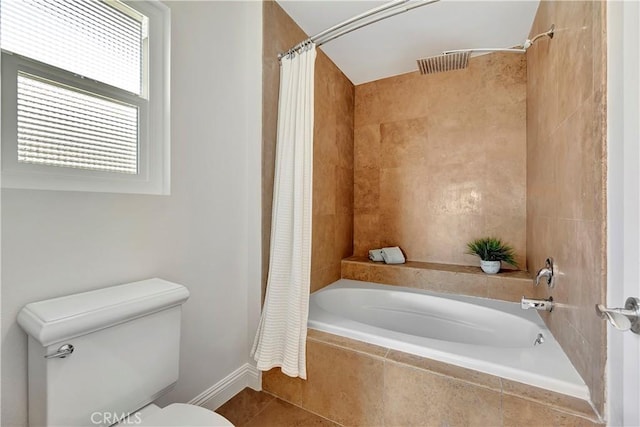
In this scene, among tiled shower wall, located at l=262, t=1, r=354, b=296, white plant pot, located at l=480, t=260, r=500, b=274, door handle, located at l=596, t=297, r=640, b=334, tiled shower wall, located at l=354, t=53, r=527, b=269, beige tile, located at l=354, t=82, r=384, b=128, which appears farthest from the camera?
beige tile, located at l=354, t=82, r=384, b=128

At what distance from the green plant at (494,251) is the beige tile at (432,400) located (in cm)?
130

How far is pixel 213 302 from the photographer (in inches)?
60.0

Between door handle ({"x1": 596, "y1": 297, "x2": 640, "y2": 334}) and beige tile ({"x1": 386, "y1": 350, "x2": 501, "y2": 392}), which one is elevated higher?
door handle ({"x1": 596, "y1": 297, "x2": 640, "y2": 334})

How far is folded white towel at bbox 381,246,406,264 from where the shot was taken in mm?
2441

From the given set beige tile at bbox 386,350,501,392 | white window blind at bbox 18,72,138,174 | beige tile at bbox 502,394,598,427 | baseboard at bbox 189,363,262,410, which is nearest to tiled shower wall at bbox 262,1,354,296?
baseboard at bbox 189,363,262,410

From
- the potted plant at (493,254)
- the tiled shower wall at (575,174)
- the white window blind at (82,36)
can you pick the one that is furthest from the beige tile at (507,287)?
the white window blind at (82,36)

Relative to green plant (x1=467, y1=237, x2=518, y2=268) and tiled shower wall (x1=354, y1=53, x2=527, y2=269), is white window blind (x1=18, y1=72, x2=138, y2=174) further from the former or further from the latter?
green plant (x1=467, y1=237, x2=518, y2=268)

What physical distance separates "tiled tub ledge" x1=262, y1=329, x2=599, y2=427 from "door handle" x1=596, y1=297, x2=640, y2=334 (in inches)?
20.2

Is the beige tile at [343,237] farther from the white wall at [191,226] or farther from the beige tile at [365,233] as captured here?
the white wall at [191,226]

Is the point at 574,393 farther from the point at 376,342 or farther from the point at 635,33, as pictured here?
the point at 635,33

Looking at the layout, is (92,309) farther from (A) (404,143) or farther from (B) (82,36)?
(A) (404,143)

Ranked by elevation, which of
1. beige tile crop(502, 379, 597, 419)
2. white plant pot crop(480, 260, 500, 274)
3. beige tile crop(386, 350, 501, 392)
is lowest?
beige tile crop(502, 379, 597, 419)

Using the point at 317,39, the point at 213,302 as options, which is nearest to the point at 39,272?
the point at 213,302

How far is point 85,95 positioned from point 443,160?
8.15 feet
